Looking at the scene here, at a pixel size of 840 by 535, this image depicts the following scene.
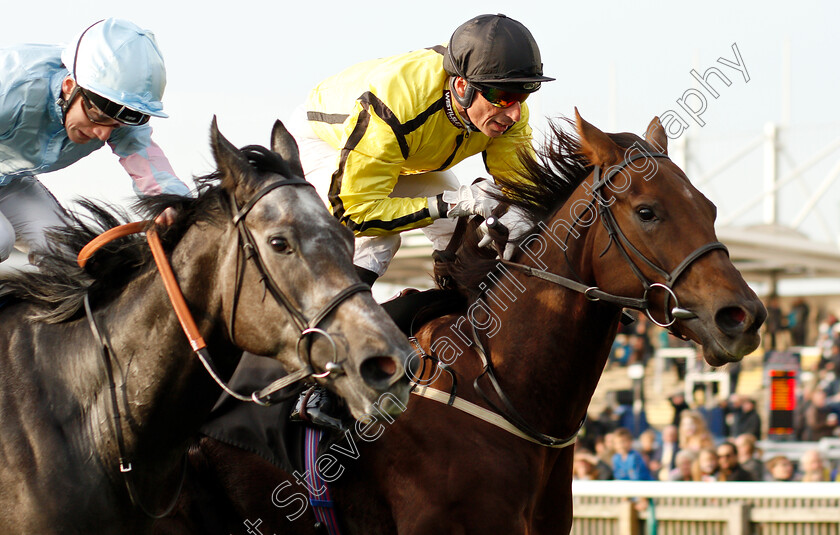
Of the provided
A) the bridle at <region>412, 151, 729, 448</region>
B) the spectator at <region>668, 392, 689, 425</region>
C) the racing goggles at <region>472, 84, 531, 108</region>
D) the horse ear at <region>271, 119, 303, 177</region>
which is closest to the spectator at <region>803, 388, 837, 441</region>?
the spectator at <region>668, 392, 689, 425</region>

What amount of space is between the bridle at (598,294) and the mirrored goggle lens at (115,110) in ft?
4.52

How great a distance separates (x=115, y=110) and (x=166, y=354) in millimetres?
803

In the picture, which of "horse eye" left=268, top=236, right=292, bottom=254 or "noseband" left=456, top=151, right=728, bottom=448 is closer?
"horse eye" left=268, top=236, right=292, bottom=254

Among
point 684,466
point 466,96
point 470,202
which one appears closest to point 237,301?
point 470,202

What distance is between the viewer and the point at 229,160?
273 cm

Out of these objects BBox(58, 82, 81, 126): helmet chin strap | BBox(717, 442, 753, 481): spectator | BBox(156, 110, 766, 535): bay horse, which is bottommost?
BBox(717, 442, 753, 481): spectator

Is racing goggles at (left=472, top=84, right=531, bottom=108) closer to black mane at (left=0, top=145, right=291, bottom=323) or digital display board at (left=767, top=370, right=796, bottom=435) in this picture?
black mane at (left=0, top=145, right=291, bottom=323)

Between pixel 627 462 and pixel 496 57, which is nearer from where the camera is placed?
pixel 496 57

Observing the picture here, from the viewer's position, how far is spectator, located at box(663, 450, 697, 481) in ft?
25.8

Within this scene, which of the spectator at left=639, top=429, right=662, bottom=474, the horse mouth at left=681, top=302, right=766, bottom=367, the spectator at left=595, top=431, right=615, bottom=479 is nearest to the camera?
the horse mouth at left=681, top=302, right=766, bottom=367

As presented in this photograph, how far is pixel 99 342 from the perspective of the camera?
→ 110 inches

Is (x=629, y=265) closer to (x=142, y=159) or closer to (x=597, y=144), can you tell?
(x=597, y=144)

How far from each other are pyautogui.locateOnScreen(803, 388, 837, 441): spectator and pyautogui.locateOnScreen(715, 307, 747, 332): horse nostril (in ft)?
23.0

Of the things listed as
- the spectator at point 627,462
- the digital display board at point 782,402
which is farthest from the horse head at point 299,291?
the digital display board at point 782,402
